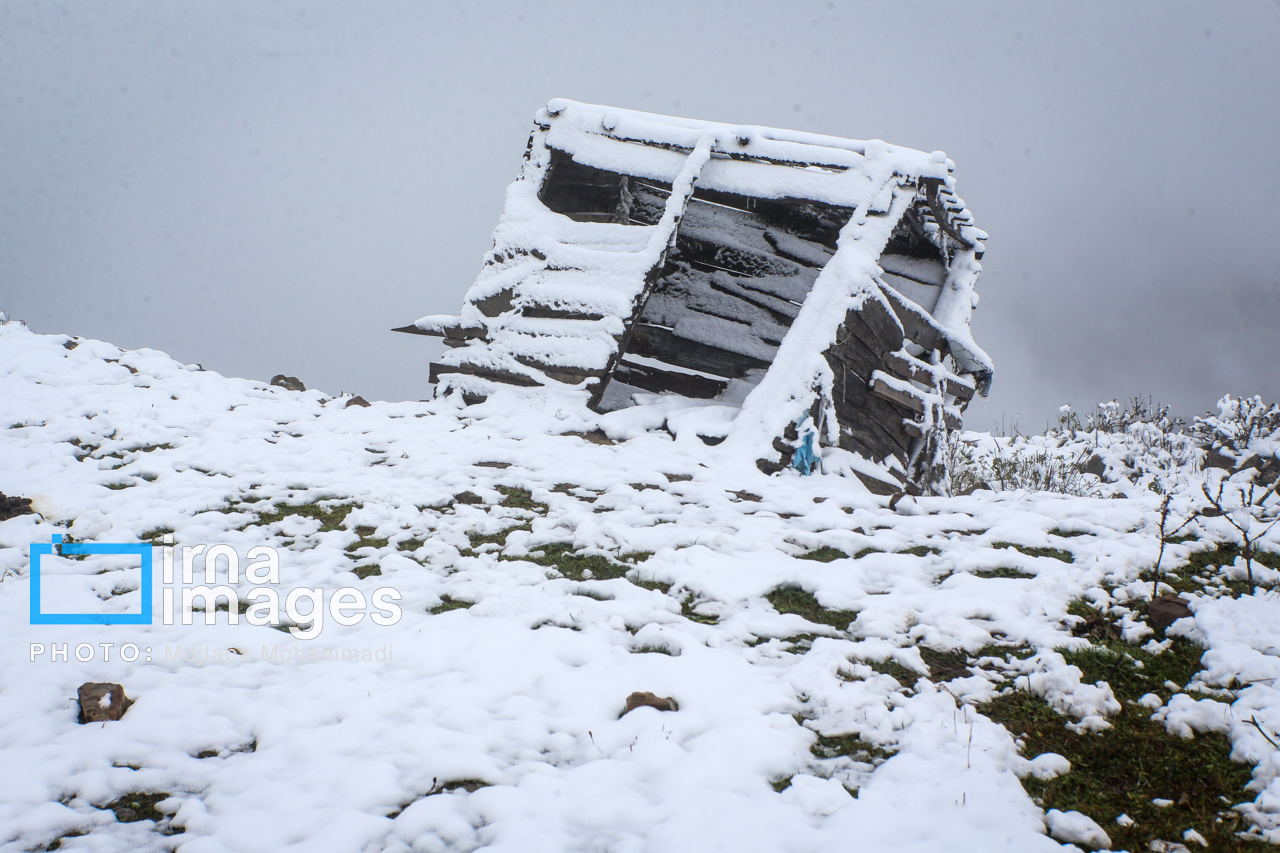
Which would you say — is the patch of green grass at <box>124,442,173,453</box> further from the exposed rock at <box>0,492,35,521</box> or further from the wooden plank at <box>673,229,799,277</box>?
the wooden plank at <box>673,229,799,277</box>

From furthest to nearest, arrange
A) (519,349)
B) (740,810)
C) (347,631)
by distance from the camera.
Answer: (519,349) → (347,631) → (740,810)

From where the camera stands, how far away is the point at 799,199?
6.66 m

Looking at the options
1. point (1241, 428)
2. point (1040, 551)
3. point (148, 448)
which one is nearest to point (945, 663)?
point (1040, 551)

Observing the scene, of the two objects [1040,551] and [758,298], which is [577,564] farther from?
[758,298]

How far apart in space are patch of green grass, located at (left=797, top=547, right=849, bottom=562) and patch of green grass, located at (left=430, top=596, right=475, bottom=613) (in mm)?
1700

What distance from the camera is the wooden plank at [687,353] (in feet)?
24.3

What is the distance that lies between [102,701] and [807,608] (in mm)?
2527

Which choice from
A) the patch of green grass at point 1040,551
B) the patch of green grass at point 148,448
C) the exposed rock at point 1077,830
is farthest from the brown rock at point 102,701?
the patch of green grass at point 1040,551

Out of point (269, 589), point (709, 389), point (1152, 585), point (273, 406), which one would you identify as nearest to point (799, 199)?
point (709, 389)

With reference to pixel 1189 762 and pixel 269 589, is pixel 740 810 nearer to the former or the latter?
pixel 1189 762

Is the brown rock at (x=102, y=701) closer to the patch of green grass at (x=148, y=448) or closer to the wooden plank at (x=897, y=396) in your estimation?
the patch of green grass at (x=148, y=448)

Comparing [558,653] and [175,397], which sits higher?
[175,397]

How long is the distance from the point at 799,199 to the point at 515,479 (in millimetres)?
3890

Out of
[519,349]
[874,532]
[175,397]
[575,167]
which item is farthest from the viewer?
[575,167]
